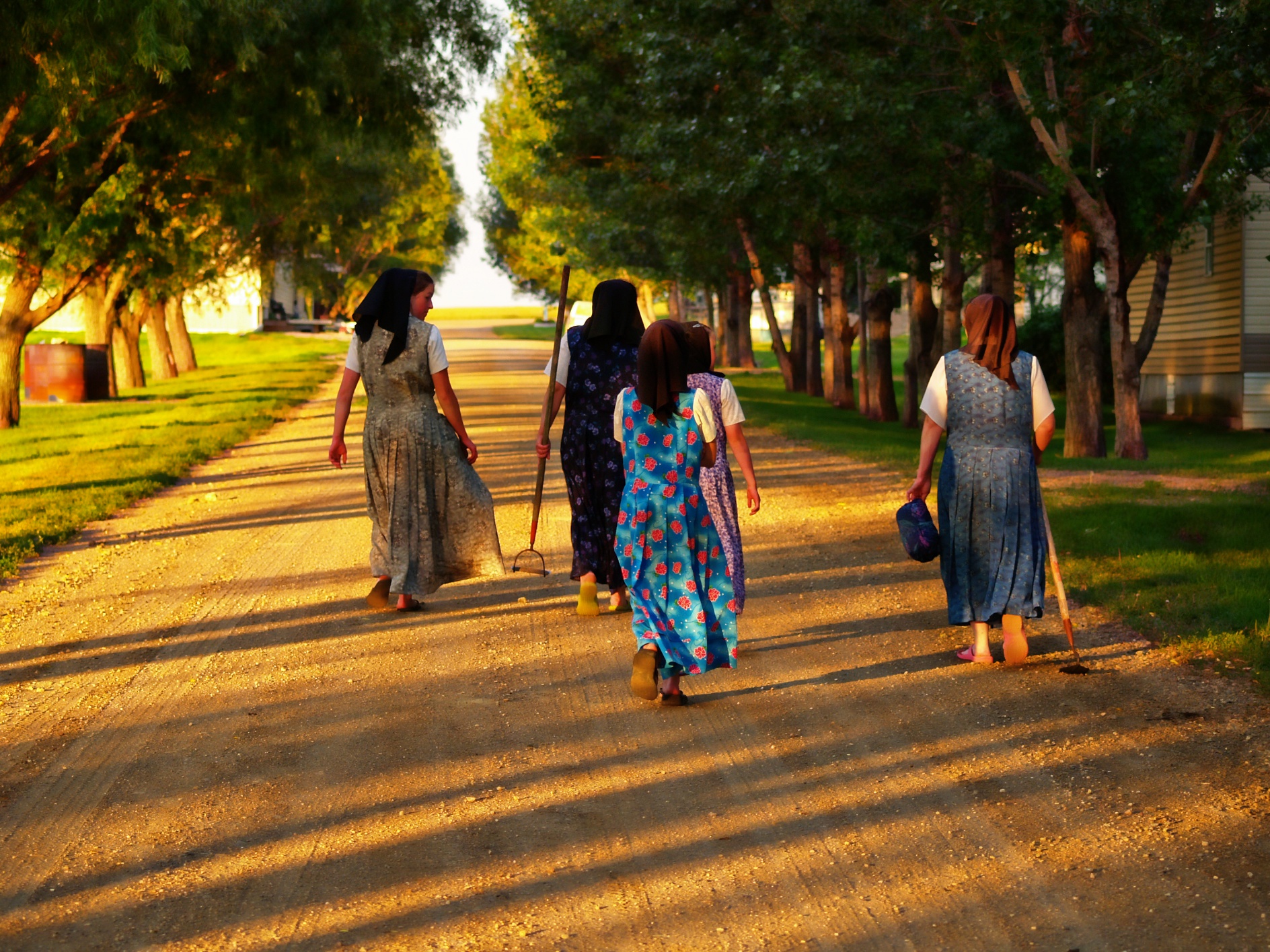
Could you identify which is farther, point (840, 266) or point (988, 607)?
Answer: point (840, 266)

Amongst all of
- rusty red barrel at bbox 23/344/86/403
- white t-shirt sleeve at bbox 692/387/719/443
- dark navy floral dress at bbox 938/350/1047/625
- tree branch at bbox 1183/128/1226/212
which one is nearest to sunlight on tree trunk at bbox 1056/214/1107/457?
tree branch at bbox 1183/128/1226/212

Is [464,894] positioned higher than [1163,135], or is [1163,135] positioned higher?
[1163,135]

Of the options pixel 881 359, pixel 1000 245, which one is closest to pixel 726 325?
pixel 881 359

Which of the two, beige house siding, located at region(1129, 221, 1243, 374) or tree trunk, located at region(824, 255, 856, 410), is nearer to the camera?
beige house siding, located at region(1129, 221, 1243, 374)

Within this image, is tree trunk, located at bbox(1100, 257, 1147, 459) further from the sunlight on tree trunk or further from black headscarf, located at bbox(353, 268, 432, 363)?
black headscarf, located at bbox(353, 268, 432, 363)

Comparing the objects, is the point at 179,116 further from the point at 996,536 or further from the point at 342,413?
the point at 996,536

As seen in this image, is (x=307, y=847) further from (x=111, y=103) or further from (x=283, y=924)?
(x=111, y=103)

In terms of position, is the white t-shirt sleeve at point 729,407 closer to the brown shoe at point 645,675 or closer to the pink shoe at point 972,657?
the brown shoe at point 645,675

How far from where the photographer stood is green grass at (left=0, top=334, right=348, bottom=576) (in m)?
13.2

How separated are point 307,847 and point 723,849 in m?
1.38

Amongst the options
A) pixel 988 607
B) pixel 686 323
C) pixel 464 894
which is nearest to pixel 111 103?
pixel 686 323

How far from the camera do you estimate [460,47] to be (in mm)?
20547

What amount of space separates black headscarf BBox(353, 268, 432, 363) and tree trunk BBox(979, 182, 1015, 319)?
13.1 metres

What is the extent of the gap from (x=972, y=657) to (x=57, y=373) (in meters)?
28.1
